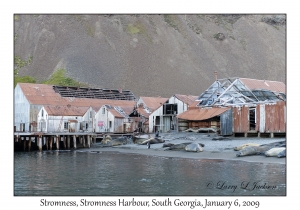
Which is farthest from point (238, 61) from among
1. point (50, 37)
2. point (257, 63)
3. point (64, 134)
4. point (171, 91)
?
point (64, 134)

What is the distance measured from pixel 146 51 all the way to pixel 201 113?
6627 centimetres

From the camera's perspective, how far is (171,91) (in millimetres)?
96688

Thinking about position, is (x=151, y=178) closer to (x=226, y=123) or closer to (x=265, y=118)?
(x=265, y=118)

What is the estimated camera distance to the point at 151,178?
22.4 metres

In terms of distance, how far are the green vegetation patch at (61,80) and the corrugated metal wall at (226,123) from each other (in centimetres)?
5741

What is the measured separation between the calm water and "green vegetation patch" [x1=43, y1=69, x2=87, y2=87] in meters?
67.5

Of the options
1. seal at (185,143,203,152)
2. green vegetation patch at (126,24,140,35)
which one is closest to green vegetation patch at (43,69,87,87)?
green vegetation patch at (126,24,140,35)

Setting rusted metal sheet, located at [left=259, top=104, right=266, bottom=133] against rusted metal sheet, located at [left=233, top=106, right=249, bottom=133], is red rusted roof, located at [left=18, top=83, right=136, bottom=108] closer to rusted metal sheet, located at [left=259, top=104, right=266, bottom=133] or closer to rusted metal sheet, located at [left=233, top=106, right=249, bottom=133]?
rusted metal sheet, located at [left=233, top=106, right=249, bottom=133]

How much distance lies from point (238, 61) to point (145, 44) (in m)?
26.2

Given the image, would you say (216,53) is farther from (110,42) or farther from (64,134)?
(64,134)

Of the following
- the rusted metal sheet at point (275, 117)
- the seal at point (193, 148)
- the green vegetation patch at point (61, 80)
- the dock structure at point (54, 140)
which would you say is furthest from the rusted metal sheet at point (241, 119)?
the green vegetation patch at point (61, 80)

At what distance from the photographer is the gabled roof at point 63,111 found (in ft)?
171

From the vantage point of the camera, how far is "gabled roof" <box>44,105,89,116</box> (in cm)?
5218

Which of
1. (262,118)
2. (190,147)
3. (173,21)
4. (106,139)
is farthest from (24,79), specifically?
(190,147)
